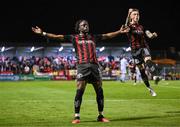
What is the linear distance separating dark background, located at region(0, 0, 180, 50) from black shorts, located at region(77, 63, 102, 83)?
161 feet

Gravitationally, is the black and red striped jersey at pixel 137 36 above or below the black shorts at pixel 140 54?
above

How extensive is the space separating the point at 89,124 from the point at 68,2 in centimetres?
5266

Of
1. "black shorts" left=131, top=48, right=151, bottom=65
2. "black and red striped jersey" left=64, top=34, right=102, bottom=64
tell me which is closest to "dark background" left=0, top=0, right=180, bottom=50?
"black shorts" left=131, top=48, right=151, bottom=65

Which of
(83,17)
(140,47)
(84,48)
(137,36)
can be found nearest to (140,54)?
(140,47)

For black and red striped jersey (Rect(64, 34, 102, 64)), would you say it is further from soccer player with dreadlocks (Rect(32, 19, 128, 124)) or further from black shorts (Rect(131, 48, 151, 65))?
black shorts (Rect(131, 48, 151, 65))

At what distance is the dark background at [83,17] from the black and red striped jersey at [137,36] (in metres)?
45.2

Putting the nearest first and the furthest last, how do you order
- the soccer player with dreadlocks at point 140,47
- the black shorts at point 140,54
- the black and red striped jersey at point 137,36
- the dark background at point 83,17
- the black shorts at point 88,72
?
the black shorts at point 88,72 → the soccer player with dreadlocks at point 140,47 → the black and red striped jersey at point 137,36 → the black shorts at point 140,54 → the dark background at point 83,17

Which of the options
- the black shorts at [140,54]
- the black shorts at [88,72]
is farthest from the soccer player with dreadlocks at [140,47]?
the black shorts at [88,72]

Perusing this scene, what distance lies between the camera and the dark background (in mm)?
59125

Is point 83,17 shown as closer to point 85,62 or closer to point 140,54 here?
point 140,54

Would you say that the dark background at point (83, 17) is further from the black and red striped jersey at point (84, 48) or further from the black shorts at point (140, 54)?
the black and red striped jersey at point (84, 48)

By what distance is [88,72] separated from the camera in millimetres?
10109

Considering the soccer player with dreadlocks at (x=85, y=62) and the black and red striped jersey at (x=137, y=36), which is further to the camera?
the black and red striped jersey at (x=137, y=36)

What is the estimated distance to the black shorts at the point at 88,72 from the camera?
10.1 metres
